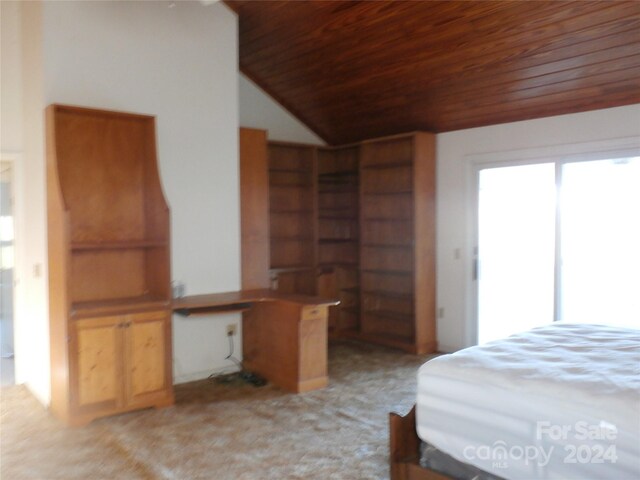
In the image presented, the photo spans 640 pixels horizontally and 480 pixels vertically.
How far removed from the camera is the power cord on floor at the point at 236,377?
173 inches

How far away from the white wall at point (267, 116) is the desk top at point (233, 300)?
2046mm

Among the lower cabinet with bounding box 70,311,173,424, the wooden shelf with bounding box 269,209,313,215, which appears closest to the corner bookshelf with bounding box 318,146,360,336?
the wooden shelf with bounding box 269,209,313,215

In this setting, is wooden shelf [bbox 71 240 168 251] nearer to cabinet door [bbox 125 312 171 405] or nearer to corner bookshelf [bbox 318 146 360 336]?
cabinet door [bbox 125 312 171 405]

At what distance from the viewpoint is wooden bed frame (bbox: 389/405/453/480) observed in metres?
2.47

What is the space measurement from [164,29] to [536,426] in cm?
387

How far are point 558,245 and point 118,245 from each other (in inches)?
141

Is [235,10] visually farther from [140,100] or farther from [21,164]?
[21,164]

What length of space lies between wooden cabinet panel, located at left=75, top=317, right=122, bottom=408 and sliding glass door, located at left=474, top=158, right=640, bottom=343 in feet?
10.5

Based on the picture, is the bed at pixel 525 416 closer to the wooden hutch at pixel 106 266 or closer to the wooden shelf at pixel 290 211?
the wooden hutch at pixel 106 266

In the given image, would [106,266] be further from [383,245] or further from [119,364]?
[383,245]

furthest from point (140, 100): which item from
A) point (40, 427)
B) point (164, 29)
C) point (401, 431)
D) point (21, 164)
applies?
point (401, 431)

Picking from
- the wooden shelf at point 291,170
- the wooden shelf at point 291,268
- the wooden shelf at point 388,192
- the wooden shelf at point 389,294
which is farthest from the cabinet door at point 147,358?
the wooden shelf at point 388,192

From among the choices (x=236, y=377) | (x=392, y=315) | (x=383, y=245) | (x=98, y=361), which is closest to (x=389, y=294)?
(x=392, y=315)

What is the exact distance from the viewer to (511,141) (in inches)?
191
